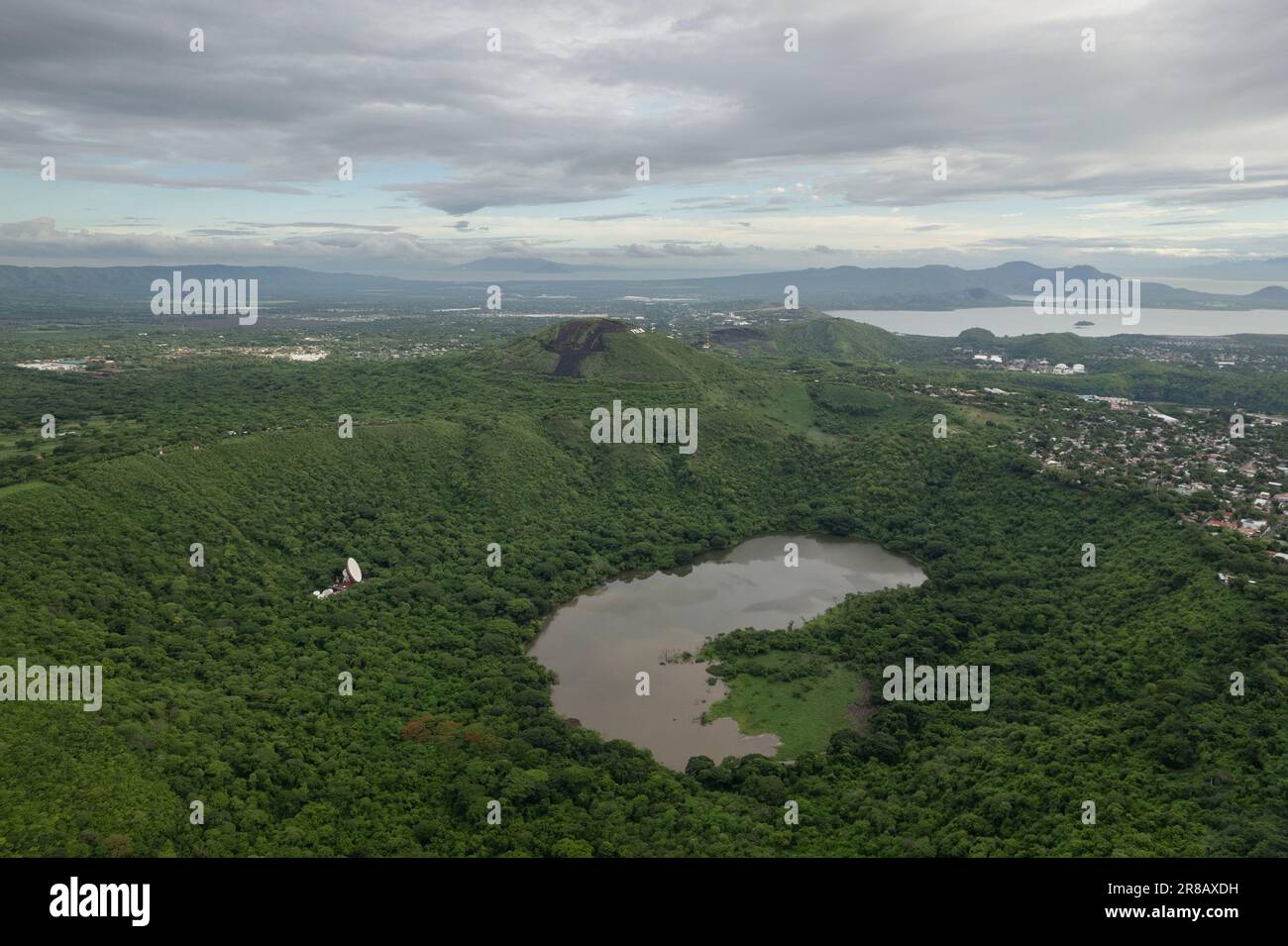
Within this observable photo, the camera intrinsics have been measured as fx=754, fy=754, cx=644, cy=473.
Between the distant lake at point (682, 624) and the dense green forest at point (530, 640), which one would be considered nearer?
the dense green forest at point (530, 640)

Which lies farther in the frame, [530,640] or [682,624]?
[682,624]

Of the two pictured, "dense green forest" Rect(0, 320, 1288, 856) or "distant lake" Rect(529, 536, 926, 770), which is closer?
"dense green forest" Rect(0, 320, 1288, 856)

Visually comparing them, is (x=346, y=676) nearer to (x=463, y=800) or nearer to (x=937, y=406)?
(x=463, y=800)

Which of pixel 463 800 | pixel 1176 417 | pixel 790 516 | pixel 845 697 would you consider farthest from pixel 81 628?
pixel 1176 417

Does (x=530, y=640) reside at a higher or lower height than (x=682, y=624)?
lower
